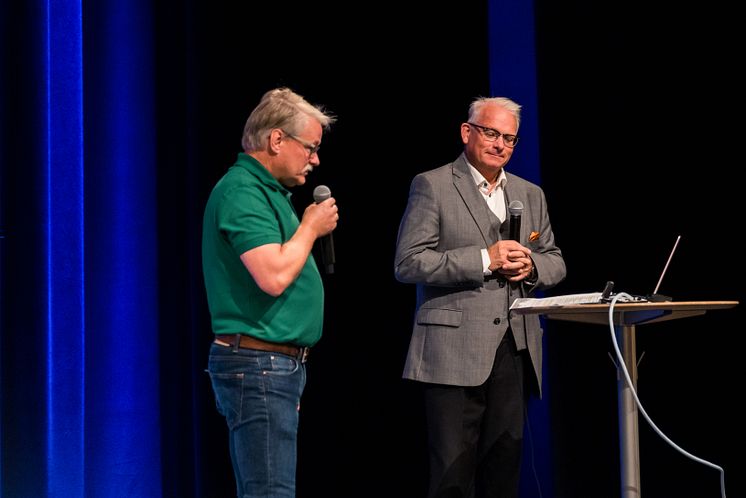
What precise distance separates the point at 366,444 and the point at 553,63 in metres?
1.80

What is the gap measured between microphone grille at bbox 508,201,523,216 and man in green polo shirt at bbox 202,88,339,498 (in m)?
0.83

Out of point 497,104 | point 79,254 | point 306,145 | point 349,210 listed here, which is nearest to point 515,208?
point 497,104

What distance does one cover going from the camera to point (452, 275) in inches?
99.0

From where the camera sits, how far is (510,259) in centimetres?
252

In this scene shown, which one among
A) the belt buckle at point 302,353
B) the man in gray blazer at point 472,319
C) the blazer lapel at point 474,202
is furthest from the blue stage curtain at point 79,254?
the belt buckle at point 302,353

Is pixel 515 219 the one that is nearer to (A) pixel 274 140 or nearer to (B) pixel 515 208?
(B) pixel 515 208

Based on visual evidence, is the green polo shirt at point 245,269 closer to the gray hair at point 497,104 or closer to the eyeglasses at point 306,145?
the eyeglasses at point 306,145

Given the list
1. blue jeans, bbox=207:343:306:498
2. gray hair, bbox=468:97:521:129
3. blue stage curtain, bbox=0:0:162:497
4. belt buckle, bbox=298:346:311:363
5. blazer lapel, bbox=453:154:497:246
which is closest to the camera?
blue jeans, bbox=207:343:306:498

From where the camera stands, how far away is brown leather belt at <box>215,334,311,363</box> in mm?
1781

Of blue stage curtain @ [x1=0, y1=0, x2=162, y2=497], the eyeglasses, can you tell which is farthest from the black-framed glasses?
blue stage curtain @ [x1=0, y1=0, x2=162, y2=497]

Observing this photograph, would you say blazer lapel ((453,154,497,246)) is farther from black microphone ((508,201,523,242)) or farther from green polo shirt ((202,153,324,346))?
green polo shirt ((202,153,324,346))

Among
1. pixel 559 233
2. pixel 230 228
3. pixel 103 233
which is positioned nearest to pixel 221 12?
pixel 103 233

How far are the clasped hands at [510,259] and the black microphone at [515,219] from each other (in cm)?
5

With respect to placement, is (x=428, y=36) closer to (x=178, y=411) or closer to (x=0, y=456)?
(x=178, y=411)
